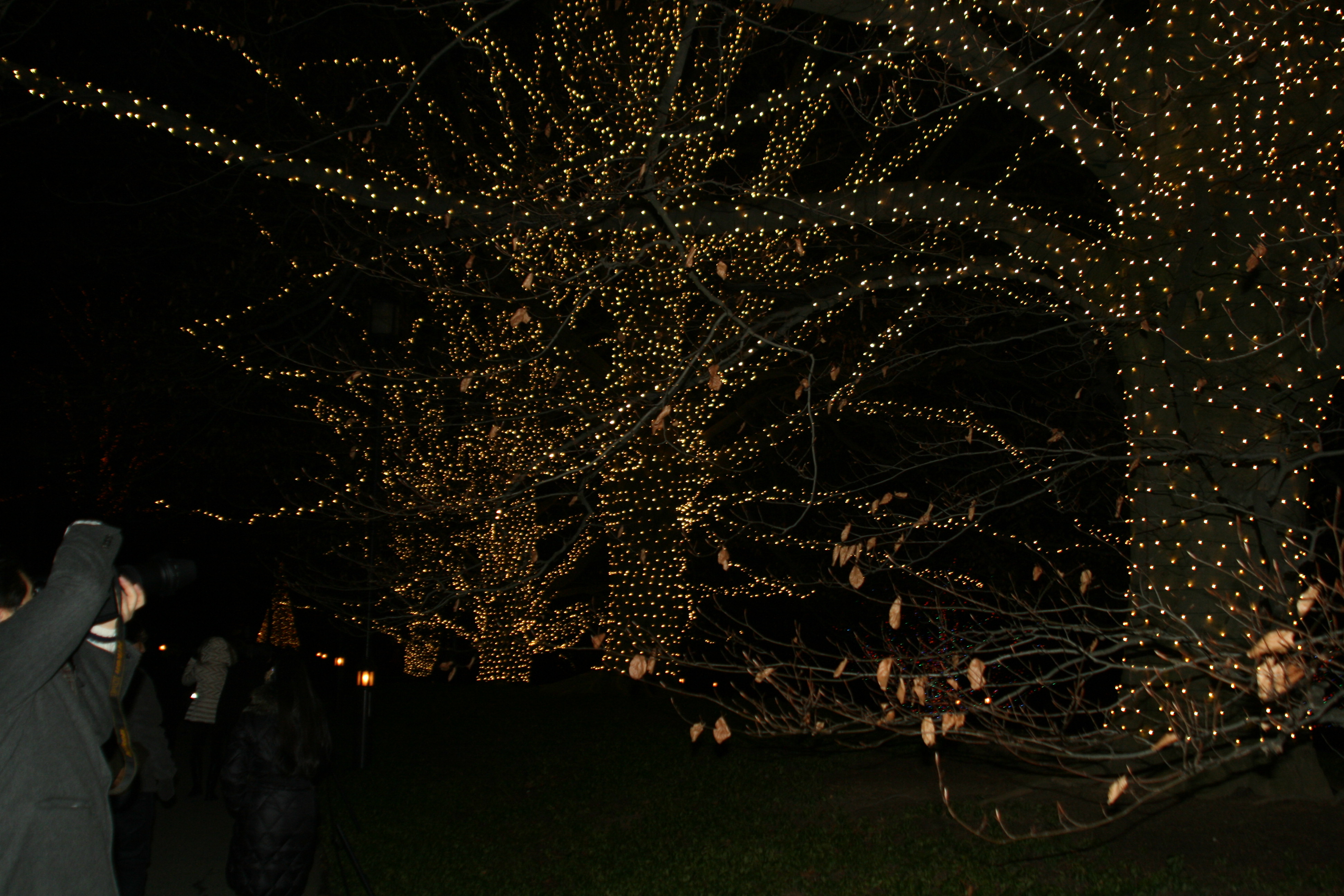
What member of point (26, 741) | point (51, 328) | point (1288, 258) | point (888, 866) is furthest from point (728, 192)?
point (51, 328)

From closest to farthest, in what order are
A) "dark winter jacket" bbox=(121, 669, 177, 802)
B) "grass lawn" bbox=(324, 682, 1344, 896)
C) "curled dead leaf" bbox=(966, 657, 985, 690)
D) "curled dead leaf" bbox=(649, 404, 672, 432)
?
"curled dead leaf" bbox=(966, 657, 985, 690)
"dark winter jacket" bbox=(121, 669, 177, 802)
"grass lawn" bbox=(324, 682, 1344, 896)
"curled dead leaf" bbox=(649, 404, 672, 432)

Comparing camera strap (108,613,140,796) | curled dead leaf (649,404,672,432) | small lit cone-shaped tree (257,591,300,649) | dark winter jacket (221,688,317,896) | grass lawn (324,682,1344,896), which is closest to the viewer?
camera strap (108,613,140,796)

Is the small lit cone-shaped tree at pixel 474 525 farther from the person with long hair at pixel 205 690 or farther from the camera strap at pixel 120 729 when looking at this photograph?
the camera strap at pixel 120 729

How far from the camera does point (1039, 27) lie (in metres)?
6.12

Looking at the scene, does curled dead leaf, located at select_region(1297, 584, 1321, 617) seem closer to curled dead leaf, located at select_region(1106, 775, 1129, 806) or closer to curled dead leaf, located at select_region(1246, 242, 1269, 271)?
curled dead leaf, located at select_region(1106, 775, 1129, 806)

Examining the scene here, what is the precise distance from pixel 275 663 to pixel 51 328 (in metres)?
15.4

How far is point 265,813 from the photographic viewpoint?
4375 mm

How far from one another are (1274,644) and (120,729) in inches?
147

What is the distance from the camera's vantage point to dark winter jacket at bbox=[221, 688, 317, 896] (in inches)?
172

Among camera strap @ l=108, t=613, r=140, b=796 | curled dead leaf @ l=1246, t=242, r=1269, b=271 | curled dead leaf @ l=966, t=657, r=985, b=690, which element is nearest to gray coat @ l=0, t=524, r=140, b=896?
camera strap @ l=108, t=613, r=140, b=796

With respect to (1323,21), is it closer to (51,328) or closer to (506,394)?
(506,394)

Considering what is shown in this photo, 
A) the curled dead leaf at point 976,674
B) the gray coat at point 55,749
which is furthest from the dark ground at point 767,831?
the gray coat at point 55,749

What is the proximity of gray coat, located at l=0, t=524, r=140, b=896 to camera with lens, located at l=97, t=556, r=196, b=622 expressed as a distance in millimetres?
380

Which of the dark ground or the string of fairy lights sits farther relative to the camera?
the string of fairy lights
